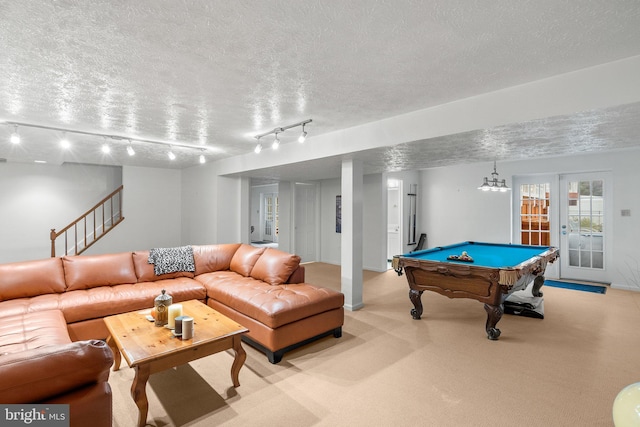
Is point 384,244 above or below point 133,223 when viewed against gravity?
below

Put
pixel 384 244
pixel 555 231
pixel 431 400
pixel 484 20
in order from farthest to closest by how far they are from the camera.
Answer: pixel 384 244 < pixel 555 231 < pixel 431 400 < pixel 484 20

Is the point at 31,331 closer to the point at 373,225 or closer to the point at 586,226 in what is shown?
the point at 373,225

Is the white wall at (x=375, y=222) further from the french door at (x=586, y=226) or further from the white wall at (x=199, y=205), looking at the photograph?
the french door at (x=586, y=226)

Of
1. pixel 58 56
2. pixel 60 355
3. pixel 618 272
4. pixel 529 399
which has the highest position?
pixel 58 56

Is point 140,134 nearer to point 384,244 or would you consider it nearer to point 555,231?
point 384,244

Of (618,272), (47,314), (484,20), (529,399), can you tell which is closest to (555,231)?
→ (618,272)

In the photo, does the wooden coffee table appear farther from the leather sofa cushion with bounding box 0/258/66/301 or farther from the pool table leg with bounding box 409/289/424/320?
the pool table leg with bounding box 409/289/424/320

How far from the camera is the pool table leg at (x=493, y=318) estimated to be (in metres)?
3.26

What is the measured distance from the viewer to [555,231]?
19.9ft

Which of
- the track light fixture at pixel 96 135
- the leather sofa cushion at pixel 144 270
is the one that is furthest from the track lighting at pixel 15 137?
the leather sofa cushion at pixel 144 270

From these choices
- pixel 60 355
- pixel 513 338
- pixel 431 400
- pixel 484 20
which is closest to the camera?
pixel 60 355

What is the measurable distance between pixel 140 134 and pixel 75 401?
369 centimetres

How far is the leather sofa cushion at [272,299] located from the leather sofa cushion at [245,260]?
14.3 inches

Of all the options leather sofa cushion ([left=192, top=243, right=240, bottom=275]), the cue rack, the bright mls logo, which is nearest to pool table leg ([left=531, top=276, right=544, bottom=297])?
the cue rack
